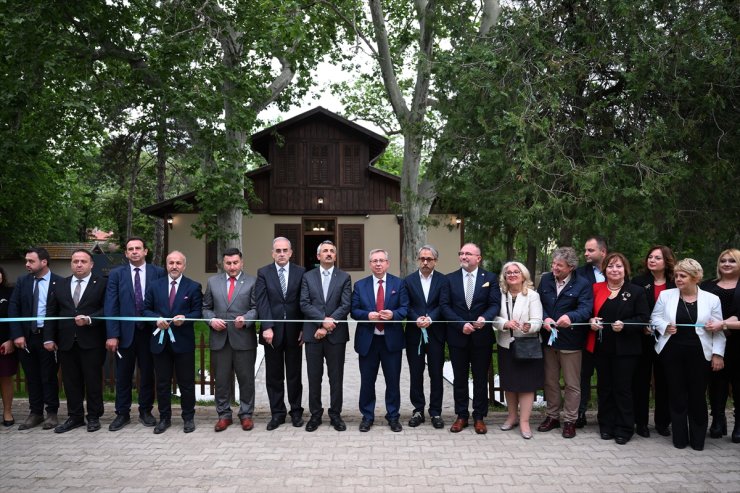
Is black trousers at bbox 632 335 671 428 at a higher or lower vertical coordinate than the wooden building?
lower

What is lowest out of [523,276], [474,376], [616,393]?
[616,393]

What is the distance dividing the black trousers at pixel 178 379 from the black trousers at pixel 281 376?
0.84 meters

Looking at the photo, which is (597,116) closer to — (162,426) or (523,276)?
(523,276)

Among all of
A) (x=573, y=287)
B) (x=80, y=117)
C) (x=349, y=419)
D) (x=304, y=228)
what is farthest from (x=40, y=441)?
(x=304, y=228)

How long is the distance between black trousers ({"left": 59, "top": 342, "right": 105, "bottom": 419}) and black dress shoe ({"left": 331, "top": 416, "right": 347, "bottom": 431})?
A: 2.60m

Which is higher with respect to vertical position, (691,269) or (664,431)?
(691,269)

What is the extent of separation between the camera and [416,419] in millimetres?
6426

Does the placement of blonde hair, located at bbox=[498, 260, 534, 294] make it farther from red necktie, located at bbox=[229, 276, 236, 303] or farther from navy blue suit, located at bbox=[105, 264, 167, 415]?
navy blue suit, located at bbox=[105, 264, 167, 415]

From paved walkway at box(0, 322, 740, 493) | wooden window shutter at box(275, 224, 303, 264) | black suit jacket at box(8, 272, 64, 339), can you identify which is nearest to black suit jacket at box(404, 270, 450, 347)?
paved walkway at box(0, 322, 740, 493)

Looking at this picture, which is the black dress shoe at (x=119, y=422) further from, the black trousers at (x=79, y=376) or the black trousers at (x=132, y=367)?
the black trousers at (x=79, y=376)

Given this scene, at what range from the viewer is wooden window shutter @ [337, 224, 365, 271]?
21.2 metres

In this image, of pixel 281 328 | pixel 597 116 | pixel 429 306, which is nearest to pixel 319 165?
pixel 597 116

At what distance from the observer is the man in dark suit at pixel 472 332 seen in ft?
20.5

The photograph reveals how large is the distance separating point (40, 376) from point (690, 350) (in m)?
7.00
